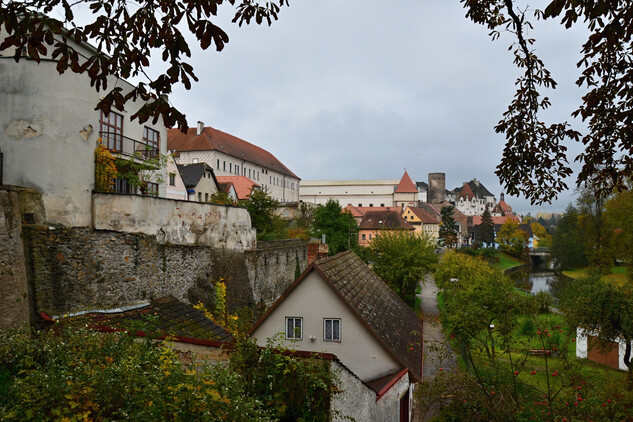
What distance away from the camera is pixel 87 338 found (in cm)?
533

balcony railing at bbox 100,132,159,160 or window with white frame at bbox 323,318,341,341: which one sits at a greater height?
balcony railing at bbox 100,132,159,160

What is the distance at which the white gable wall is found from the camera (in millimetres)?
10969

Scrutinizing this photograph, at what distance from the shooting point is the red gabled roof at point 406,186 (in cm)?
10671

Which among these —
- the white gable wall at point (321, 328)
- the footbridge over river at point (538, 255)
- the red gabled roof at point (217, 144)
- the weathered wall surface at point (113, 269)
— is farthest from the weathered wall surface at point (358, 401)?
the footbridge over river at point (538, 255)

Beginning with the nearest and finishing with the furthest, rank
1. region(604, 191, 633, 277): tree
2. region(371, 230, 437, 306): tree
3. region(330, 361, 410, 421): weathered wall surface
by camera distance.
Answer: region(330, 361, 410, 421): weathered wall surface, region(371, 230, 437, 306): tree, region(604, 191, 633, 277): tree

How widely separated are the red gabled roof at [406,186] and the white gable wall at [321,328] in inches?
3850

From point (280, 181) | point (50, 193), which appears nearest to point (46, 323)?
point (50, 193)

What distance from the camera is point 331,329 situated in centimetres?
1158

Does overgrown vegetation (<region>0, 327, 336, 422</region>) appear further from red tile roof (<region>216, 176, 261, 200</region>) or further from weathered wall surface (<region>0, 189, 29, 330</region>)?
red tile roof (<region>216, 176, 261, 200</region>)

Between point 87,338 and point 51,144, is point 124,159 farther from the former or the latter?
point 87,338

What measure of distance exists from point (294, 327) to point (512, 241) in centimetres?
7551

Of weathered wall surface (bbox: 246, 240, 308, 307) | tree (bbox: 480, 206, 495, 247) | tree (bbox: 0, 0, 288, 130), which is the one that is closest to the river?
tree (bbox: 480, 206, 495, 247)

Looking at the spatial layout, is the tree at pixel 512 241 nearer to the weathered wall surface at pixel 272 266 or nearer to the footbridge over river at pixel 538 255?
the footbridge over river at pixel 538 255

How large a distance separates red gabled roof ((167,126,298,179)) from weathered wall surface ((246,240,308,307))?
111 ft
